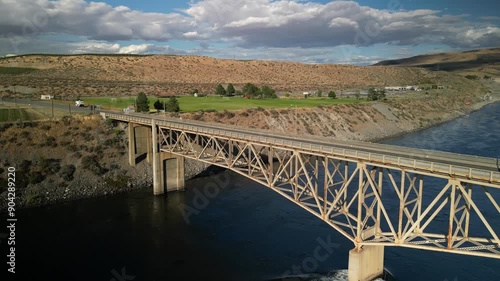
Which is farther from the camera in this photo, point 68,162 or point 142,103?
point 142,103

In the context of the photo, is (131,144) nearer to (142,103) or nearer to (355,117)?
(142,103)

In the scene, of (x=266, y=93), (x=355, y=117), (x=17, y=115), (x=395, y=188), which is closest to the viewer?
(x=395, y=188)

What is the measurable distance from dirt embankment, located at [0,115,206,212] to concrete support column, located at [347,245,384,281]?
28718mm

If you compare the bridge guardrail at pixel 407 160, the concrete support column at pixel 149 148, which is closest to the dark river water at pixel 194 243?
the concrete support column at pixel 149 148

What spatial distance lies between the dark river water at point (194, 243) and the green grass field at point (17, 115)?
17.5m

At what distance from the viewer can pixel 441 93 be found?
12369 cm

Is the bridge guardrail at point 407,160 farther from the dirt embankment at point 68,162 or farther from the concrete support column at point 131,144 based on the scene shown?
the dirt embankment at point 68,162

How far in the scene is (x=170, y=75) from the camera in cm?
12975

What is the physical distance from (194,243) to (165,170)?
49.5ft

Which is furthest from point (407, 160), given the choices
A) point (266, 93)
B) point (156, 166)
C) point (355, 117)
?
point (266, 93)

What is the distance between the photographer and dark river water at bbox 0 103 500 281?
89.0ft

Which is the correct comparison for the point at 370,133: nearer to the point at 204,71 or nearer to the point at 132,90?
the point at 132,90

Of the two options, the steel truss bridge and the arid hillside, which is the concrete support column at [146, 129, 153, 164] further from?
the arid hillside

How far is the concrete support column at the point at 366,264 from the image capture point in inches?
933
